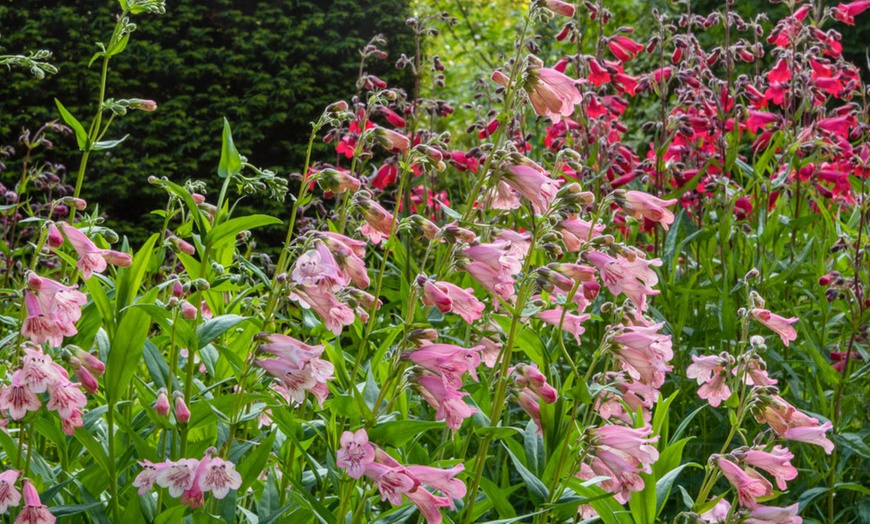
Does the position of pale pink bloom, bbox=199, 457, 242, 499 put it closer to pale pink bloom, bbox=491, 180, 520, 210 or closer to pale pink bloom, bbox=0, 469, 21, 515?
pale pink bloom, bbox=0, 469, 21, 515

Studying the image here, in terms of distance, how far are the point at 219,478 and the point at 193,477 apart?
0.15 feet

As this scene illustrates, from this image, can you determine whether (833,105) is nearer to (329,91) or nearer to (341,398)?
(329,91)

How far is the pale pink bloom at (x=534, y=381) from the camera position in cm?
203

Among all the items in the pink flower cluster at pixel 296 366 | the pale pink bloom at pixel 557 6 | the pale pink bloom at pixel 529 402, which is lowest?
the pale pink bloom at pixel 529 402

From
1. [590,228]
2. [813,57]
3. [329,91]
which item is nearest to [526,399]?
[590,228]

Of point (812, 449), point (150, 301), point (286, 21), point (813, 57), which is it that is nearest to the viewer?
point (150, 301)

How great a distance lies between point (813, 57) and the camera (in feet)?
14.8

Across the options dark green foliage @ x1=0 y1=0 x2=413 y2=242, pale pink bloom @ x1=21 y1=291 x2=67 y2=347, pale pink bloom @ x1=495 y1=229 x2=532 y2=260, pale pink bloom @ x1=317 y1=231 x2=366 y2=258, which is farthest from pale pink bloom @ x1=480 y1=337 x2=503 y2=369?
dark green foliage @ x1=0 y1=0 x2=413 y2=242

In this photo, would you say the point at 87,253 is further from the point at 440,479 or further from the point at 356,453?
the point at 440,479

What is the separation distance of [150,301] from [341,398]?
59cm

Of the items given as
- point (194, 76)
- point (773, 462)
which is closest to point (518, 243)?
point (773, 462)

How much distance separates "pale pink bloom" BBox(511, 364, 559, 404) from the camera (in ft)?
6.64

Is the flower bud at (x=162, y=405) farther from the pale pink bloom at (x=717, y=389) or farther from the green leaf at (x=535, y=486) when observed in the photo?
the pale pink bloom at (x=717, y=389)

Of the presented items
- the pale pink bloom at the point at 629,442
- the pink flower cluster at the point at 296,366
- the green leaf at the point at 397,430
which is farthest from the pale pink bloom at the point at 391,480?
the pale pink bloom at the point at 629,442
